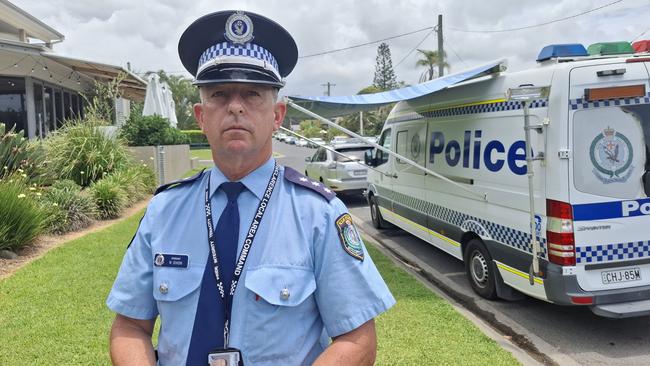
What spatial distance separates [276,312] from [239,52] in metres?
0.78

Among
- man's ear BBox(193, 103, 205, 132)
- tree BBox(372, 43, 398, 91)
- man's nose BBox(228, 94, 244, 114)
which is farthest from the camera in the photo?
tree BBox(372, 43, 398, 91)

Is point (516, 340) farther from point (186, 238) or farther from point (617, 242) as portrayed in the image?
point (186, 238)

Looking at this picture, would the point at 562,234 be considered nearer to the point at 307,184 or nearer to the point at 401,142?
the point at 307,184

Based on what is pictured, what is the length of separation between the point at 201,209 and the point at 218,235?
13 centimetres

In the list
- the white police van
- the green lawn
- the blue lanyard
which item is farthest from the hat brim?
the white police van

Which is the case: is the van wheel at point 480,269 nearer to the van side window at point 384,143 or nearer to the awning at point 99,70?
the van side window at point 384,143

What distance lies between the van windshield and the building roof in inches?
611

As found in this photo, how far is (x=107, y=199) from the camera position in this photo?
29.9 ft

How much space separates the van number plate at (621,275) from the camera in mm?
4176

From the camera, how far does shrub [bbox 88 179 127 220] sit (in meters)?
9.06

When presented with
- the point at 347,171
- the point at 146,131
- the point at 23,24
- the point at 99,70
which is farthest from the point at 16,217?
the point at 23,24

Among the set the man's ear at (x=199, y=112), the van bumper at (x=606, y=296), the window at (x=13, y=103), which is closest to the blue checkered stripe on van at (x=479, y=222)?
the van bumper at (x=606, y=296)

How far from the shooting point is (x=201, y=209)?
1.55 meters

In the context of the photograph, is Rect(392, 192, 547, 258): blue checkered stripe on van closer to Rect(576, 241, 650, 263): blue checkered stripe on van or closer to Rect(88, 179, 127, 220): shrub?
Rect(576, 241, 650, 263): blue checkered stripe on van
